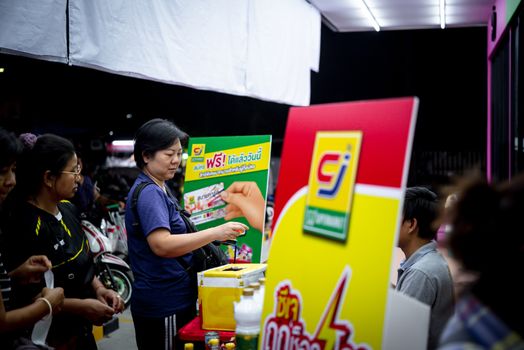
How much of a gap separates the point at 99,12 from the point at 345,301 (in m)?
2.61

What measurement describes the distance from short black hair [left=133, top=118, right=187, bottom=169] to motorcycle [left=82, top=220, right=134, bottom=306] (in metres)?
2.54

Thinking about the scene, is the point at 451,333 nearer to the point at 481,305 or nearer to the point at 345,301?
the point at 481,305

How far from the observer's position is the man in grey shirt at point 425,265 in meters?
2.22

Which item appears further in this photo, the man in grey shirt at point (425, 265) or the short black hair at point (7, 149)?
the man in grey shirt at point (425, 265)

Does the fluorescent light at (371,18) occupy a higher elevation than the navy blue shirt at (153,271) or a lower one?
higher

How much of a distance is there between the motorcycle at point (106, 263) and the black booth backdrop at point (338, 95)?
161 inches

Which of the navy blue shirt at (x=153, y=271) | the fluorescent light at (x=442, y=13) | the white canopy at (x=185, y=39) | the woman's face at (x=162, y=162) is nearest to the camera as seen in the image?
the navy blue shirt at (x=153, y=271)

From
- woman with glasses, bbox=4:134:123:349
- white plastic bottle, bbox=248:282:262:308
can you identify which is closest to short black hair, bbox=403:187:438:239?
white plastic bottle, bbox=248:282:262:308

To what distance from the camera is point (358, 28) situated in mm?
8219

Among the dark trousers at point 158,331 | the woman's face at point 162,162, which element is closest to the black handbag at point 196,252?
the woman's face at point 162,162

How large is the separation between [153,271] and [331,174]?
1.40m

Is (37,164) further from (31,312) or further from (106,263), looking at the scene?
(106,263)

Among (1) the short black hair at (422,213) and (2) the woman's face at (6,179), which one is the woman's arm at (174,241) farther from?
(1) the short black hair at (422,213)

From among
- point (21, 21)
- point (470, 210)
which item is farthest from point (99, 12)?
point (470, 210)
